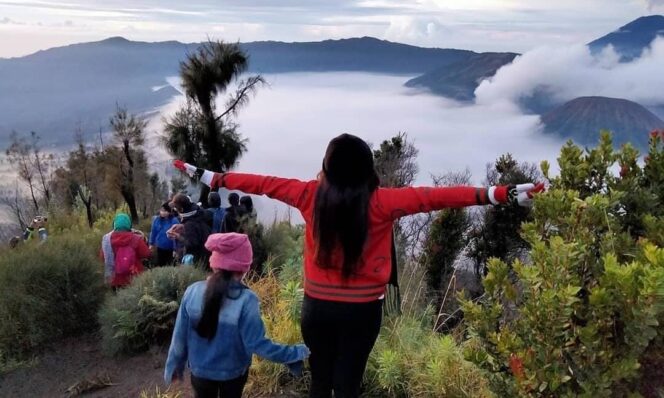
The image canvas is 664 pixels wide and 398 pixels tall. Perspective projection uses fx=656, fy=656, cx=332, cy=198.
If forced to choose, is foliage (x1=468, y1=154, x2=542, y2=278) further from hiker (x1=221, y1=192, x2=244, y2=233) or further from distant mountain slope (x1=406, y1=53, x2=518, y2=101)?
distant mountain slope (x1=406, y1=53, x2=518, y2=101)

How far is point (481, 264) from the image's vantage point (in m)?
12.5

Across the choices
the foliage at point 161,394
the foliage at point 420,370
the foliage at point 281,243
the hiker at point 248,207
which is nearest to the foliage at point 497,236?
the foliage at point 281,243

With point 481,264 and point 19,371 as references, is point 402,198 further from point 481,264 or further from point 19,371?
point 481,264

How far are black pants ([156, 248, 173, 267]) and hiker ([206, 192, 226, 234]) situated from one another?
0.78 metres

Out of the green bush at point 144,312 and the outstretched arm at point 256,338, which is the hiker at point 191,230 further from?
the outstretched arm at point 256,338

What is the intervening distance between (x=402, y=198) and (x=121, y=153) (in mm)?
34388

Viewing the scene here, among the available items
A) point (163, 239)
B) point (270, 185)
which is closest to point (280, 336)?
point (270, 185)

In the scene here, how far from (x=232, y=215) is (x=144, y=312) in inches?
84.6

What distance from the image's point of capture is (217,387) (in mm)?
3355

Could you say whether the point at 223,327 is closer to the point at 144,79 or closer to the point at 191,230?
the point at 191,230

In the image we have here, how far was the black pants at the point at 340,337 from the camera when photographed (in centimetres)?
310

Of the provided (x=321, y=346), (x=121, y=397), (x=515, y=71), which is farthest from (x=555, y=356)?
(x=515, y=71)

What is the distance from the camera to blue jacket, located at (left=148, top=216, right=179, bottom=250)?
777cm

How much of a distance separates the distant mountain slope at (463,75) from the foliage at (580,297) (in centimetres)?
11618
